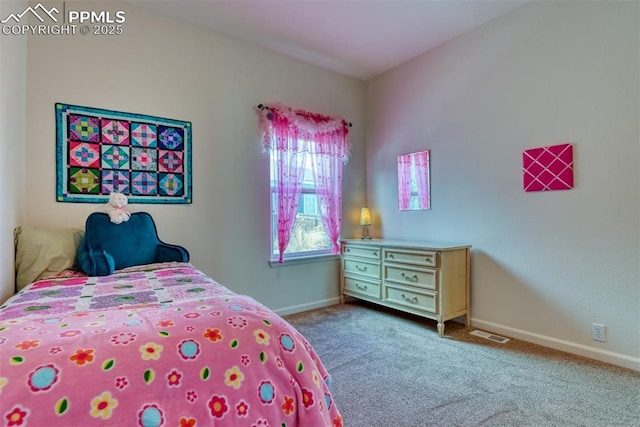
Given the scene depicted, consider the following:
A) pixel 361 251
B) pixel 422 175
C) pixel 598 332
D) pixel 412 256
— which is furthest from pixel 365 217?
pixel 598 332

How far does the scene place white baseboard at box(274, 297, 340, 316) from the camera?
3.41 meters

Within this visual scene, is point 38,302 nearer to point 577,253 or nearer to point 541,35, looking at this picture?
point 577,253

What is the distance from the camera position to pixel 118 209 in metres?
2.39

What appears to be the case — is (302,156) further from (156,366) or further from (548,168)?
(156,366)

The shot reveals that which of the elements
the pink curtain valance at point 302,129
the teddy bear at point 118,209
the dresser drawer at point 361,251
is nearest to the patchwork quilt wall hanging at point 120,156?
the teddy bear at point 118,209

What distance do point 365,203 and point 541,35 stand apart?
7.69ft

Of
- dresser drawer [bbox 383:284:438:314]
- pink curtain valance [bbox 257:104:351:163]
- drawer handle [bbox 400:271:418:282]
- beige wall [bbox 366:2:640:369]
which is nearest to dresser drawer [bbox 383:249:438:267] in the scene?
drawer handle [bbox 400:271:418:282]

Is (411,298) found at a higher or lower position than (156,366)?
lower

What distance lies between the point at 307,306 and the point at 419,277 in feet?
4.27

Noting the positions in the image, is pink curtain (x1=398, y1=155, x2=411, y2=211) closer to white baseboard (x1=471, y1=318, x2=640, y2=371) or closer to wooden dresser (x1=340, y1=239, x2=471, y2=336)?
wooden dresser (x1=340, y1=239, x2=471, y2=336)

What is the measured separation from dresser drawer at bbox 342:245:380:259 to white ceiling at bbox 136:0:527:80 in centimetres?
209

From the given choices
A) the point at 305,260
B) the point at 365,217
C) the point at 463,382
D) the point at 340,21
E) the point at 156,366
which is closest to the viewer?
the point at 156,366

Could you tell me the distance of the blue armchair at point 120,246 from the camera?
207 centimetres

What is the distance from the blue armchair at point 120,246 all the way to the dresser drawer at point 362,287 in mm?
1877
